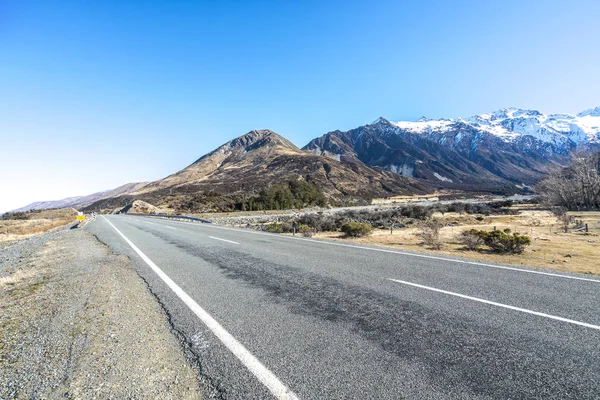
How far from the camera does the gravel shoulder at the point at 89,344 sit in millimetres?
2717

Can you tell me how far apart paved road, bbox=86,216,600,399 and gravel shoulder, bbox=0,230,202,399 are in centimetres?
32

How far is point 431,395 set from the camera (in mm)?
2482

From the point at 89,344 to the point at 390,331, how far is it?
3.88 metres

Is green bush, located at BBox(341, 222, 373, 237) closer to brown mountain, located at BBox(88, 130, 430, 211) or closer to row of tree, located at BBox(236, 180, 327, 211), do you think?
row of tree, located at BBox(236, 180, 327, 211)

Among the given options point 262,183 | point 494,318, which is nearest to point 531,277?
point 494,318

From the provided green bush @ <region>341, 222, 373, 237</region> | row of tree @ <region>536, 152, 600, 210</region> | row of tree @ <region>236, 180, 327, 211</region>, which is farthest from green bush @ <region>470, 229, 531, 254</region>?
row of tree @ <region>236, 180, 327, 211</region>

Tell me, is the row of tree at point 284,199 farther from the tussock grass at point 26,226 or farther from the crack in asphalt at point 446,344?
the crack in asphalt at point 446,344

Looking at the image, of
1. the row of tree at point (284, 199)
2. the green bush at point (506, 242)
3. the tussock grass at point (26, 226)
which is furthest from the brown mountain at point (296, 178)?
the green bush at point (506, 242)

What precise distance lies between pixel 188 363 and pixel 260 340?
868mm

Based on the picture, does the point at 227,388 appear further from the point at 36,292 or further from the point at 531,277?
the point at 531,277

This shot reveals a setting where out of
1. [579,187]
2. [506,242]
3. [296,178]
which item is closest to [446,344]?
[506,242]

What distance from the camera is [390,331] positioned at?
3.71 metres

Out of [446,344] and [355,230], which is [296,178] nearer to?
[355,230]

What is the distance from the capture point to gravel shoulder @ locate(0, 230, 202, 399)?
2.72 metres
